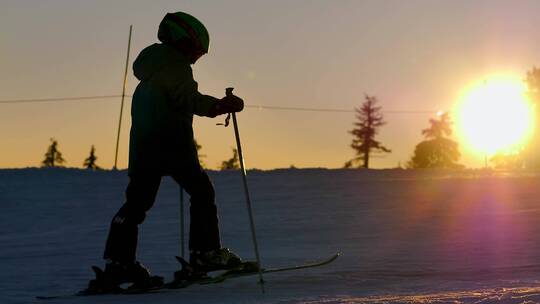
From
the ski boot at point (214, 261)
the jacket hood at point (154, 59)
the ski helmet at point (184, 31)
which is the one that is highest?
the ski helmet at point (184, 31)

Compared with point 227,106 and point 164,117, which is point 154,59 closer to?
A: point 164,117

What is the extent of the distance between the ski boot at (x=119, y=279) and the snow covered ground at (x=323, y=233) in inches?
6.8

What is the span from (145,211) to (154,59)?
104cm

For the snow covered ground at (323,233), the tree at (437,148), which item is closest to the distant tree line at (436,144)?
the tree at (437,148)

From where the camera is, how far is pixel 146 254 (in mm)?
9422

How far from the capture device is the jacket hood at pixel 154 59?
666cm

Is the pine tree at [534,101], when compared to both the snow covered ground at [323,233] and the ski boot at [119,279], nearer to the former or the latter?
the snow covered ground at [323,233]

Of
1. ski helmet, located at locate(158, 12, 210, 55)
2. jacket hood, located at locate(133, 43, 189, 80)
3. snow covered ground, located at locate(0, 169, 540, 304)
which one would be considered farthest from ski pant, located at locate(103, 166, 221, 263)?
ski helmet, located at locate(158, 12, 210, 55)

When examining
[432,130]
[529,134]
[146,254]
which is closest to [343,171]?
[146,254]

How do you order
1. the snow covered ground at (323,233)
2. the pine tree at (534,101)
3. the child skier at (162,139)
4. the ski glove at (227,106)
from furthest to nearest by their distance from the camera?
1. the pine tree at (534,101)
2. the child skier at (162,139)
3. the ski glove at (227,106)
4. the snow covered ground at (323,233)

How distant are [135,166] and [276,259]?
2275 mm

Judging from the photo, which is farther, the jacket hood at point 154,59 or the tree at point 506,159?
the tree at point 506,159

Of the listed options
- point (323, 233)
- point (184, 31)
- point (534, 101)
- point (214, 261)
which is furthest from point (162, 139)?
point (534, 101)

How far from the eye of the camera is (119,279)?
21.6ft
